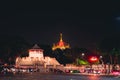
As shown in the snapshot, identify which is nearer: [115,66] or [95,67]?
[115,66]

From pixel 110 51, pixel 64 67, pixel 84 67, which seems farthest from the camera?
pixel 64 67

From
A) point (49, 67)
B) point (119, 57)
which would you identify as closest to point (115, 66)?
point (119, 57)

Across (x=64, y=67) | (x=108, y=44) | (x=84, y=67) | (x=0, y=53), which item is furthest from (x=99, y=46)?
(x=0, y=53)

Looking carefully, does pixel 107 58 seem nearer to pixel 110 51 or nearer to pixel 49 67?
pixel 110 51

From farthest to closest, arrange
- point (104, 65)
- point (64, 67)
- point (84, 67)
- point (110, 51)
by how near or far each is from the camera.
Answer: point (64, 67)
point (84, 67)
point (104, 65)
point (110, 51)

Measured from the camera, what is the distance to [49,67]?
654 feet

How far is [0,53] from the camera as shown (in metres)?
196

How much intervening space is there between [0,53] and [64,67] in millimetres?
25933

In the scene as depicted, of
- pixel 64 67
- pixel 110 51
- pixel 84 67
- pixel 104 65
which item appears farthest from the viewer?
pixel 64 67

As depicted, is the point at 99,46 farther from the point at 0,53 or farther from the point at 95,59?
the point at 0,53

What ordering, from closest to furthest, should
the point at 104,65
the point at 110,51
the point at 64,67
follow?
the point at 110,51 < the point at 104,65 < the point at 64,67

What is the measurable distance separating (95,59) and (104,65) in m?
34.6

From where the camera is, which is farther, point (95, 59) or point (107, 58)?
point (95, 59)

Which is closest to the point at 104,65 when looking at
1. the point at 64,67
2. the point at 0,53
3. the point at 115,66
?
the point at 115,66
